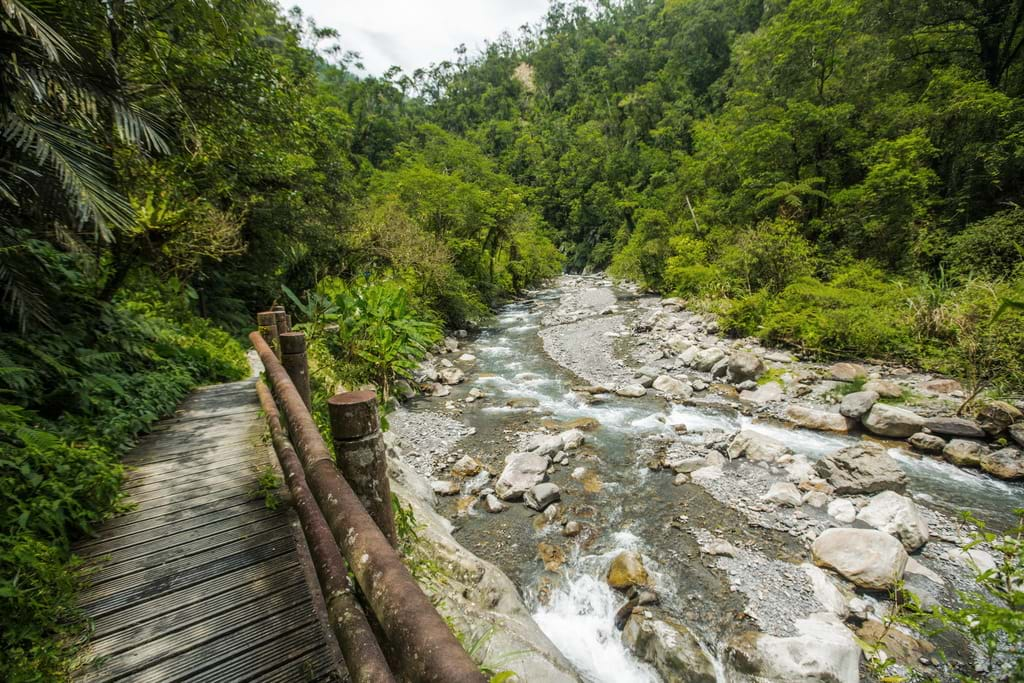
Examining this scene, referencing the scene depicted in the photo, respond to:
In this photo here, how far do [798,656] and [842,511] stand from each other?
2.55 m

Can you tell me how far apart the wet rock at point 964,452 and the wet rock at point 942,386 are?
5.91 feet

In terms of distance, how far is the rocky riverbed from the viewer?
401 cm

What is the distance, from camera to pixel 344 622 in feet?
4.72

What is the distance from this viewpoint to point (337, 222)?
14.5 metres

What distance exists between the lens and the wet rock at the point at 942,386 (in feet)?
26.1

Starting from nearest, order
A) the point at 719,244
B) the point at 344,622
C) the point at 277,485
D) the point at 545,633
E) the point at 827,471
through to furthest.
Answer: the point at 344,622, the point at 277,485, the point at 545,633, the point at 827,471, the point at 719,244

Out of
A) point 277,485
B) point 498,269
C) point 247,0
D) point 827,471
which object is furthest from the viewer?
point 498,269

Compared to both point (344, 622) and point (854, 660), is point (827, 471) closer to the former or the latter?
point (854, 660)

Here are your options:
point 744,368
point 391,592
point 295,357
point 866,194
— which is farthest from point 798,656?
point 866,194

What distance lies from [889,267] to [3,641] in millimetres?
18839

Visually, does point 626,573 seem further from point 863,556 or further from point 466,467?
point 466,467

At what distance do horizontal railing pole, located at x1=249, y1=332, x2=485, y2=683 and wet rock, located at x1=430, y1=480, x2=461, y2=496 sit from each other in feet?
15.9

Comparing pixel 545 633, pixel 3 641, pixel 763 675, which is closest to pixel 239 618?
pixel 3 641

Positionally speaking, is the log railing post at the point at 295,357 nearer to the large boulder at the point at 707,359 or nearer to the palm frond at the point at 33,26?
the palm frond at the point at 33,26
